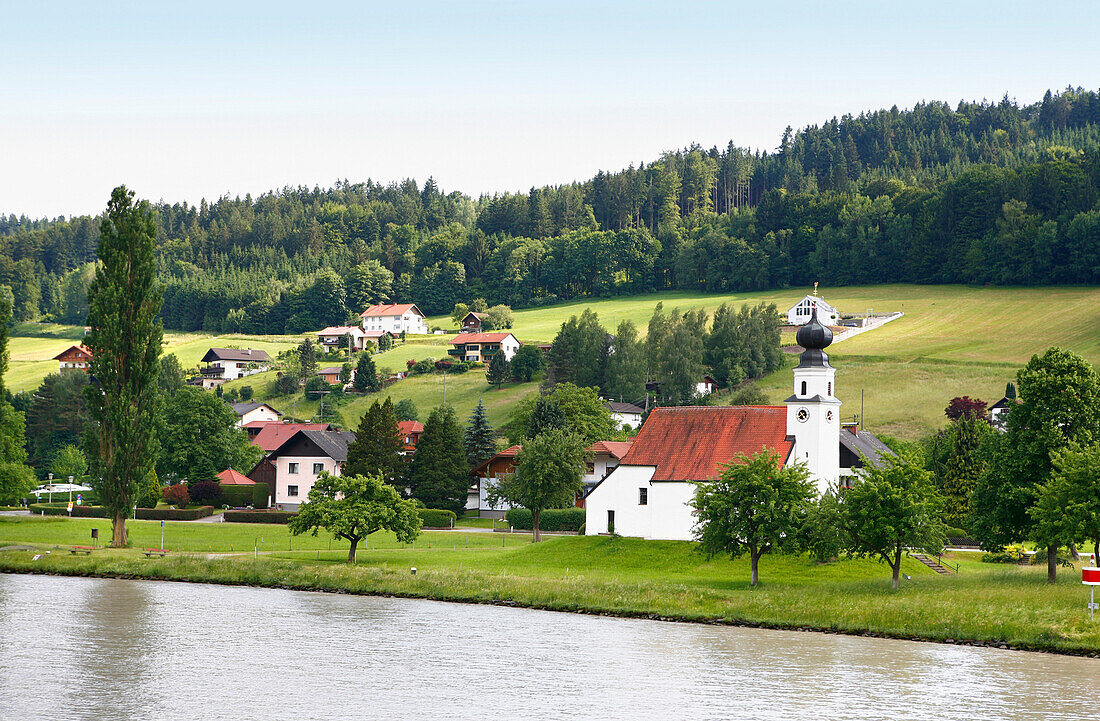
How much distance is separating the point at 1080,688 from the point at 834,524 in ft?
56.9

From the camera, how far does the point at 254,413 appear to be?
5069 inches

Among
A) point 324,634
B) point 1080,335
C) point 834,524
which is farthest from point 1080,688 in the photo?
point 1080,335

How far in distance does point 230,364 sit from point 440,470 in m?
83.0

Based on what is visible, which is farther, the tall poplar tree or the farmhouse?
the farmhouse

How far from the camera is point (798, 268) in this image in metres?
183

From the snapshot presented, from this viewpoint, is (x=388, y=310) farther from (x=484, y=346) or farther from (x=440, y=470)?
(x=440, y=470)

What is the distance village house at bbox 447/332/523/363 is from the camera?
15362 cm

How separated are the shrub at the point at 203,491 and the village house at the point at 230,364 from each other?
2605 inches

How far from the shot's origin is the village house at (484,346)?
154 metres

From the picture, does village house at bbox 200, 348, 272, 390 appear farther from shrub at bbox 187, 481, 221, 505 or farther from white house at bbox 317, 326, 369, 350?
shrub at bbox 187, 481, 221, 505

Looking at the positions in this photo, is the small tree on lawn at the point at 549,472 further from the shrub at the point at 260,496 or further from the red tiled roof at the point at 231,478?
the red tiled roof at the point at 231,478

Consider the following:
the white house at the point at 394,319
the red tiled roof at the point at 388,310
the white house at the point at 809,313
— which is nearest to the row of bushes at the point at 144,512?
the white house at the point at 809,313

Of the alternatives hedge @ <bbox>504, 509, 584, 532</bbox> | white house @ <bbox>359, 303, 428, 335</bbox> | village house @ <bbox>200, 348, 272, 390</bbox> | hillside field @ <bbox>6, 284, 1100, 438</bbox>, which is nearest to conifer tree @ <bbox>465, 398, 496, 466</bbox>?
hedge @ <bbox>504, 509, 584, 532</bbox>

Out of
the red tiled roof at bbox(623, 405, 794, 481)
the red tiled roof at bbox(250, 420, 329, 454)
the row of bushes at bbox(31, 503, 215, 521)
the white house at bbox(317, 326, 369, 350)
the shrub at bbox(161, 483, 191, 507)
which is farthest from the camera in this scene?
the white house at bbox(317, 326, 369, 350)
